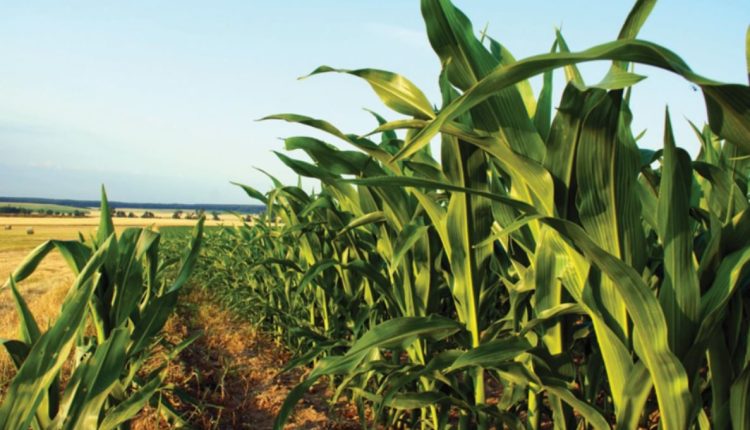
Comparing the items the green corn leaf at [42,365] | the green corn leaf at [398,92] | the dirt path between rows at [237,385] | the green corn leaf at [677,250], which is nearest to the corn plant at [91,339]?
the green corn leaf at [42,365]

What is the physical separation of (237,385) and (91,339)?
1.40 m

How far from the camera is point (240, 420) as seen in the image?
7.95ft

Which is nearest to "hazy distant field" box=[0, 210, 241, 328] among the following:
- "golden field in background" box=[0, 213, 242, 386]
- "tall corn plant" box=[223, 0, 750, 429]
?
"golden field in background" box=[0, 213, 242, 386]

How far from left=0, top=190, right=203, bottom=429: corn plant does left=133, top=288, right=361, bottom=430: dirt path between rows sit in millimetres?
260

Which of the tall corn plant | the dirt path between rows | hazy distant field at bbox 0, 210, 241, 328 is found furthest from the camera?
hazy distant field at bbox 0, 210, 241, 328

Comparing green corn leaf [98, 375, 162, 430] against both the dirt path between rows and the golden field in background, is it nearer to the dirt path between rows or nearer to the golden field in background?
the dirt path between rows

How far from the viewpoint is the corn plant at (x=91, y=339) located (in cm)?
117

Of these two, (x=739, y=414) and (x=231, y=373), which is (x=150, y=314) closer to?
(x=739, y=414)

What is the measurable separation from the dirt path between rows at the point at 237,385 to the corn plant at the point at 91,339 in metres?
0.26

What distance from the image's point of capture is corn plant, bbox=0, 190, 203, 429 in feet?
3.85

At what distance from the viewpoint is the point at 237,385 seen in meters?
2.97

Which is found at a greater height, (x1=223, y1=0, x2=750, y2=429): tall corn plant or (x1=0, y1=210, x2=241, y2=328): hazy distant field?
(x1=223, y1=0, x2=750, y2=429): tall corn plant

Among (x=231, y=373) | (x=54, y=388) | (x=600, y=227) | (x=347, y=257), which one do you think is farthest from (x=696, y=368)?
(x=231, y=373)

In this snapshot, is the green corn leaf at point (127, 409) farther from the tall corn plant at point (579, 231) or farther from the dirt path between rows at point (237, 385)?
the tall corn plant at point (579, 231)
